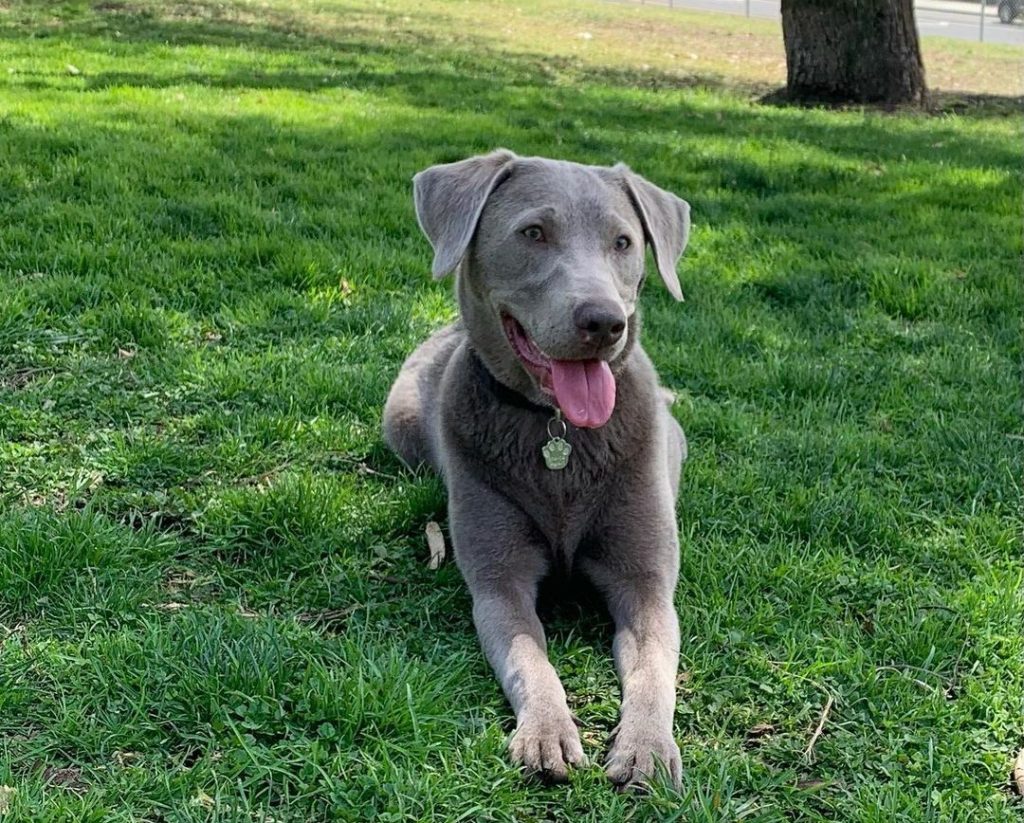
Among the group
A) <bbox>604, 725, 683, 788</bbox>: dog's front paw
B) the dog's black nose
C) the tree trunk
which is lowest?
<bbox>604, 725, 683, 788</bbox>: dog's front paw

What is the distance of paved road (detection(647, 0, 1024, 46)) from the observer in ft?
90.4

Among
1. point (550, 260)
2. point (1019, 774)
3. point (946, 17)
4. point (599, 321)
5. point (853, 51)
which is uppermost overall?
point (946, 17)

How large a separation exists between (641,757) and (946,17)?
35176 millimetres

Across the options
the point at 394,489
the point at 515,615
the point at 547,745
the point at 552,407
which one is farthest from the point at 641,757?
the point at 394,489

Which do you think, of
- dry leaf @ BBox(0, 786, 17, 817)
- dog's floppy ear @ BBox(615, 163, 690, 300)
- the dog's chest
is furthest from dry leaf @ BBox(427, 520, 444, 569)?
dry leaf @ BBox(0, 786, 17, 817)

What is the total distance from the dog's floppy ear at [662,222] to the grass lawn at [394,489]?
91 cm

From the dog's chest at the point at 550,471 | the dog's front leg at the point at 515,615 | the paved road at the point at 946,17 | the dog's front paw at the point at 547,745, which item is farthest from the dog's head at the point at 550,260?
the paved road at the point at 946,17

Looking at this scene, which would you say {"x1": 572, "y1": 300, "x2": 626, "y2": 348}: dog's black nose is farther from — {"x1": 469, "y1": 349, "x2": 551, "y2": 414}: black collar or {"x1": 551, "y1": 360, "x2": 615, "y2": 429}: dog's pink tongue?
{"x1": 469, "y1": 349, "x2": 551, "y2": 414}: black collar

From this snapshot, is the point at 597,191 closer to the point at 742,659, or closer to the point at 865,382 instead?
the point at 742,659

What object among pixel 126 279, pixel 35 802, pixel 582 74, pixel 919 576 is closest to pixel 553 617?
pixel 919 576

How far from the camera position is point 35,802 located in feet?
7.93

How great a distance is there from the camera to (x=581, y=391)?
126 inches

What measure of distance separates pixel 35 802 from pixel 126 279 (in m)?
3.63

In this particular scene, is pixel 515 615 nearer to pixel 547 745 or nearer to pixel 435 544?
pixel 547 745
